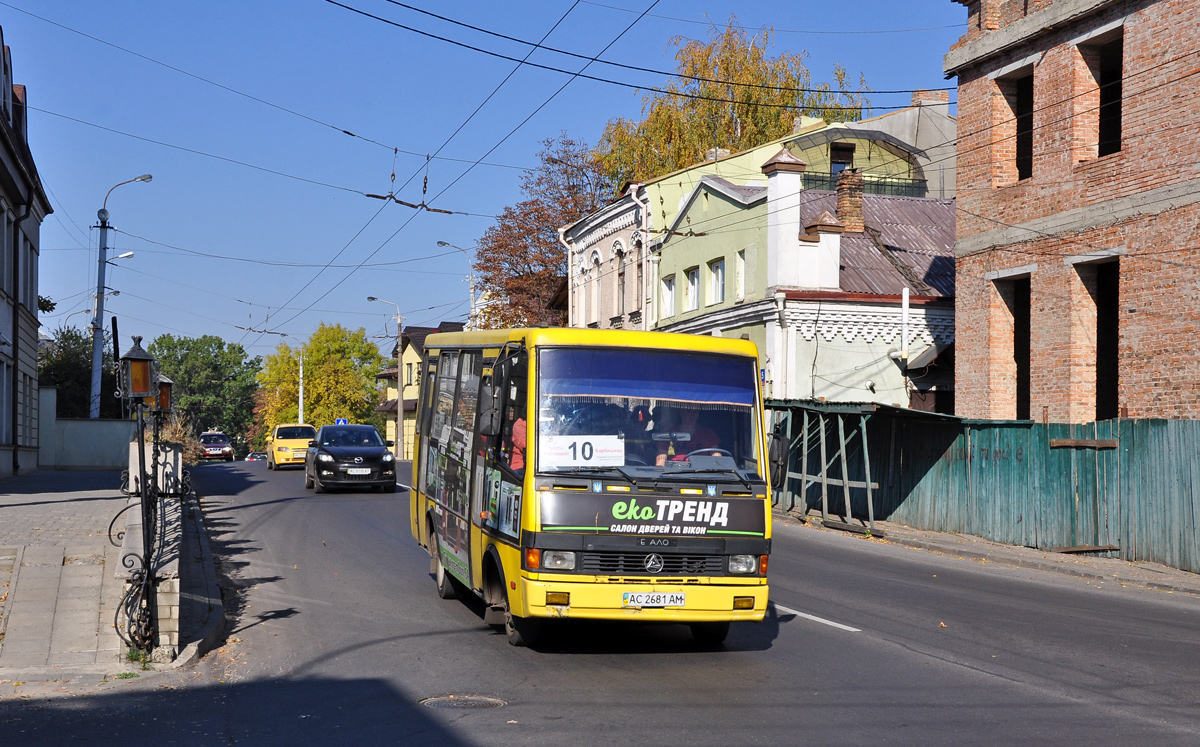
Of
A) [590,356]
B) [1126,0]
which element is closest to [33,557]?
[590,356]

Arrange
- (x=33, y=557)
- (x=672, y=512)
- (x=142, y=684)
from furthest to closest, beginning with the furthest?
(x=33, y=557)
(x=672, y=512)
(x=142, y=684)

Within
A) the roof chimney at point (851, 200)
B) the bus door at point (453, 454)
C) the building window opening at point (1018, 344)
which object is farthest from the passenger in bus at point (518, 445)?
the roof chimney at point (851, 200)

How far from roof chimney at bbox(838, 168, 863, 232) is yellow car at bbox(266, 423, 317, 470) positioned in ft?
58.9

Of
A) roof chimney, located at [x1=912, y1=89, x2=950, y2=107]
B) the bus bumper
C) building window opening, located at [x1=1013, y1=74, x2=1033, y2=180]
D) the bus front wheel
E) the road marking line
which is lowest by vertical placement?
the road marking line

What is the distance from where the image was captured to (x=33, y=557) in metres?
9.88

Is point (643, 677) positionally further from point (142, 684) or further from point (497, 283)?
point (497, 283)

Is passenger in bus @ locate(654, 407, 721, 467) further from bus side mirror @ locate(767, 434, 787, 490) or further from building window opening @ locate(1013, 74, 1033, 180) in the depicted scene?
building window opening @ locate(1013, 74, 1033, 180)

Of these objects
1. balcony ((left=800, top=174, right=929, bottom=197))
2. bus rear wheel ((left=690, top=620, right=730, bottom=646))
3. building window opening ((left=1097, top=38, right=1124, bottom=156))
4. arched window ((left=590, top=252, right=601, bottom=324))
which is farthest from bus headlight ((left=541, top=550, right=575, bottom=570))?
arched window ((left=590, top=252, right=601, bottom=324))

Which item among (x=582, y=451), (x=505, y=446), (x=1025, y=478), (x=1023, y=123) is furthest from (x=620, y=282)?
(x=582, y=451)

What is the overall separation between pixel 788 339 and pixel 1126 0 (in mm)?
12147

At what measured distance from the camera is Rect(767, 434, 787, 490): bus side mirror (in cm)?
858

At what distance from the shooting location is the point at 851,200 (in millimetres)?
32562

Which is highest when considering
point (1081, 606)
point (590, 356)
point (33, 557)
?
point (590, 356)

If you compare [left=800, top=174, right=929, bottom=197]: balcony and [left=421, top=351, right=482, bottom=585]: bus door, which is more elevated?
[left=800, top=174, right=929, bottom=197]: balcony
